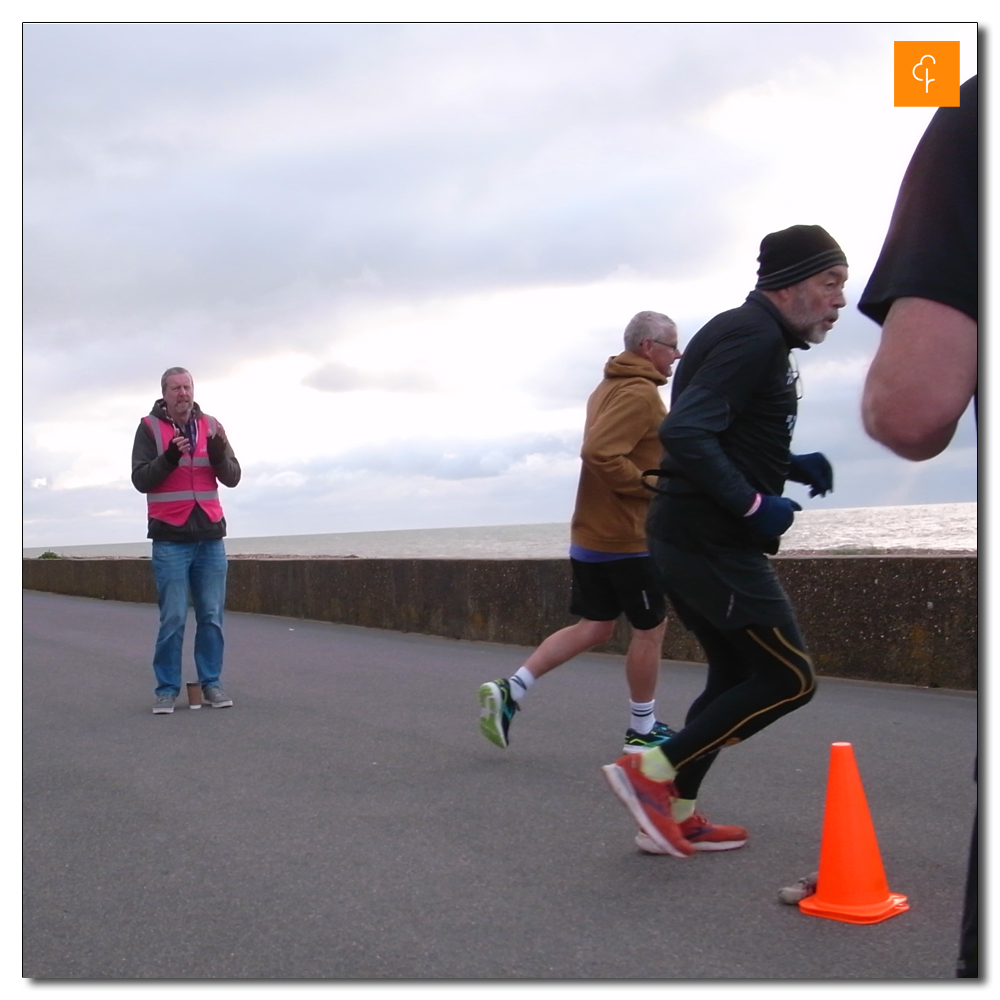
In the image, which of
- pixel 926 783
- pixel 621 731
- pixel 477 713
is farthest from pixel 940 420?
pixel 477 713

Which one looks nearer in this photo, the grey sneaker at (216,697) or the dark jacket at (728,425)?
the dark jacket at (728,425)

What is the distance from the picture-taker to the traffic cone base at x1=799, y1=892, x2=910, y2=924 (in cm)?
373

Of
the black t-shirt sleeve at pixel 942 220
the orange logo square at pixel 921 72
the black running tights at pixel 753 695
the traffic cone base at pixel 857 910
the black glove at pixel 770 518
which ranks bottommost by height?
the traffic cone base at pixel 857 910

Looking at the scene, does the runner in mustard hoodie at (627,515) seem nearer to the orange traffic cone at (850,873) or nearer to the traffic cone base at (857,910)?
the orange traffic cone at (850,873)

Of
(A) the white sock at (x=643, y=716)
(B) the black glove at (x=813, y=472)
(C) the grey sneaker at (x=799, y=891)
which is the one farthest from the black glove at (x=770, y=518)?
(A) the white sock at (x=643, y=716)

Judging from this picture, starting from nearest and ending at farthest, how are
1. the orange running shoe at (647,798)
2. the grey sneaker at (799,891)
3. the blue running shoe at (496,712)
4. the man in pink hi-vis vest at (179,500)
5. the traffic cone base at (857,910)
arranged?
the traffic cone base at (857,910) → the grey sneaker at (799,891) → the orange running shoe at (647,798) → the blue running shoe at (496,712) → the man in pink hi-vis vest at (179,500)

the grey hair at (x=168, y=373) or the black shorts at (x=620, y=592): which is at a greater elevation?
the grey hair at (x=168, y=373)

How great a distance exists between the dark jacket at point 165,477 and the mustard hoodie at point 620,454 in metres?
2.91

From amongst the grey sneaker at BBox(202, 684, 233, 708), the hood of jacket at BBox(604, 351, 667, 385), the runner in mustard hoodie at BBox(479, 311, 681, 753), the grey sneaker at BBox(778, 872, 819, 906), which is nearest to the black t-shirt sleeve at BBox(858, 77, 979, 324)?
the grey sneaker at BBox(778, 872, 819, 906)

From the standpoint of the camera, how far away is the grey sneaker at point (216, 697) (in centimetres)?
805

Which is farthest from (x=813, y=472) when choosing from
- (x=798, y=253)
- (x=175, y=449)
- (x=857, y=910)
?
(x=175, y=449)

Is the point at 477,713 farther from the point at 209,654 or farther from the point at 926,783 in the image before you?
the point at 926,783

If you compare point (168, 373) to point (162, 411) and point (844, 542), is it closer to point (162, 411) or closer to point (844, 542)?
point (162, 411)

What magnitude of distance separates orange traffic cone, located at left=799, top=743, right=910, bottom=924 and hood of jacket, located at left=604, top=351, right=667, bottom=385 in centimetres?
239
